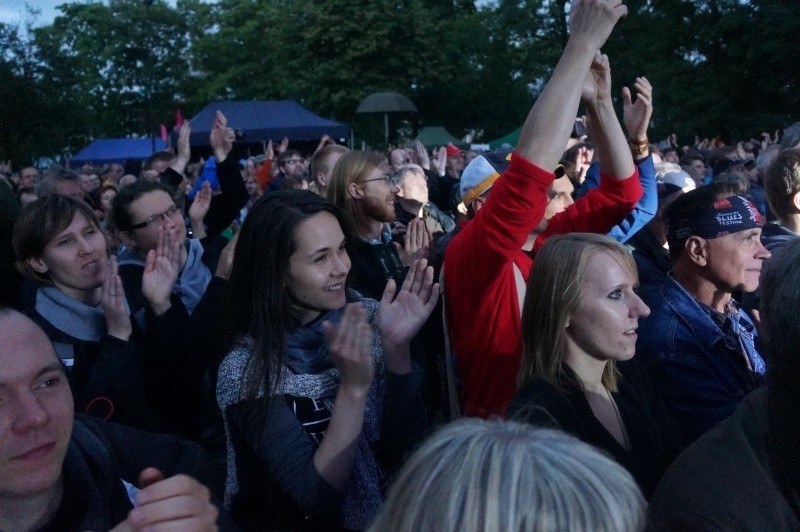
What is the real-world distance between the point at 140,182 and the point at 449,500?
3.49 m

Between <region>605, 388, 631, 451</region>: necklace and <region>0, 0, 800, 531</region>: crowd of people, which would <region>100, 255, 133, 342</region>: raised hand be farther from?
<region>605, 388, 631, 451</region>: necklace

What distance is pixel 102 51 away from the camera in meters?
55.7

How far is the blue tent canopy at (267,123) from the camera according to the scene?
2891 centimetres

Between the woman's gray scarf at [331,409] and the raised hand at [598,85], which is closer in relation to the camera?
the woman's gray scarf at [331,409]

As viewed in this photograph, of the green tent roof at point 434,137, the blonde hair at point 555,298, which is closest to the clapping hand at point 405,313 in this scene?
the blonde hair at point 555,298

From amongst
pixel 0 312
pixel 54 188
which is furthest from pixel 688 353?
pixel 54 188

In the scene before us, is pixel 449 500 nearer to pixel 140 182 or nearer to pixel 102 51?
pixel 140 182

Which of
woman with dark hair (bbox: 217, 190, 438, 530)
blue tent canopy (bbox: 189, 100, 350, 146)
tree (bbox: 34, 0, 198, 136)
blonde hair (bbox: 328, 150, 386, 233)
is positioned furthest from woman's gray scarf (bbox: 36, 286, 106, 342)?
tree (bbox: 34, 0, 198, 136)

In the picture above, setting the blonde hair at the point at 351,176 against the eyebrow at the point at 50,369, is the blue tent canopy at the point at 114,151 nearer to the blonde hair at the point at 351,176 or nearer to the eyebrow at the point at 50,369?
the blonde hair at the point at 351,176

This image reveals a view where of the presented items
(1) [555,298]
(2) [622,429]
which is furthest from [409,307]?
(2) [622,429]

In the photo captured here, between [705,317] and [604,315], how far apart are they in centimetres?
66

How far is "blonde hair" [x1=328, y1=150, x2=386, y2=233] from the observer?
4.58 metres

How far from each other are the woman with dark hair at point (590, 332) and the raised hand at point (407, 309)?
0.31m

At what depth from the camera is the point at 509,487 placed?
1.32 m
